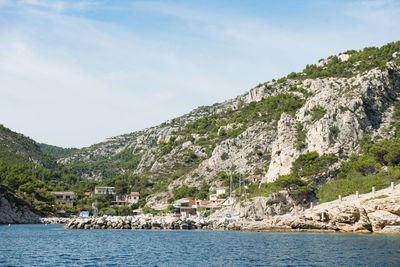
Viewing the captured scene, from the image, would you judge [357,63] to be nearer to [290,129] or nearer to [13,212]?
[290,129]

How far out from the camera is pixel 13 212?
9150 centimetres

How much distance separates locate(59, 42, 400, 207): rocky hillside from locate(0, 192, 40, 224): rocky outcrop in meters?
34.0

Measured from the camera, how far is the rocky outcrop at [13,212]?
3474 inches

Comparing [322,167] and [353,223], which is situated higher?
[322,167]

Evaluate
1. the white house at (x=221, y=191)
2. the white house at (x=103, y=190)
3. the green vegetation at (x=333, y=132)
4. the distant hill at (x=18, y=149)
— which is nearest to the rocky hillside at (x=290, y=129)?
the green vegetation at (x=333, y=132)

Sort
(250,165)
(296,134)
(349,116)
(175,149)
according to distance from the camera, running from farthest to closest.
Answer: (175,149) → (250,165) → (296,134) → (349,116)

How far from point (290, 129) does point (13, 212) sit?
223ft

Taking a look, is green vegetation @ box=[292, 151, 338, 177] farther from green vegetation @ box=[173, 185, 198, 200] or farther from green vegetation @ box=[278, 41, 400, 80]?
green vegetation @ box=[173, 185, 198, 200]

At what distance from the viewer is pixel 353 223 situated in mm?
52531

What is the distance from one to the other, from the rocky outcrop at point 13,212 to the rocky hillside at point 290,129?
34.0 metres

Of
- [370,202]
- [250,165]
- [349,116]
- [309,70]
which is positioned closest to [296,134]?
[349,116]

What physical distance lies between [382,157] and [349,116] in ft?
38.9

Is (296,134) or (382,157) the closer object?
(382,157)

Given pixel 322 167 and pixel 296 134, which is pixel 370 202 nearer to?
pixel 322 167
